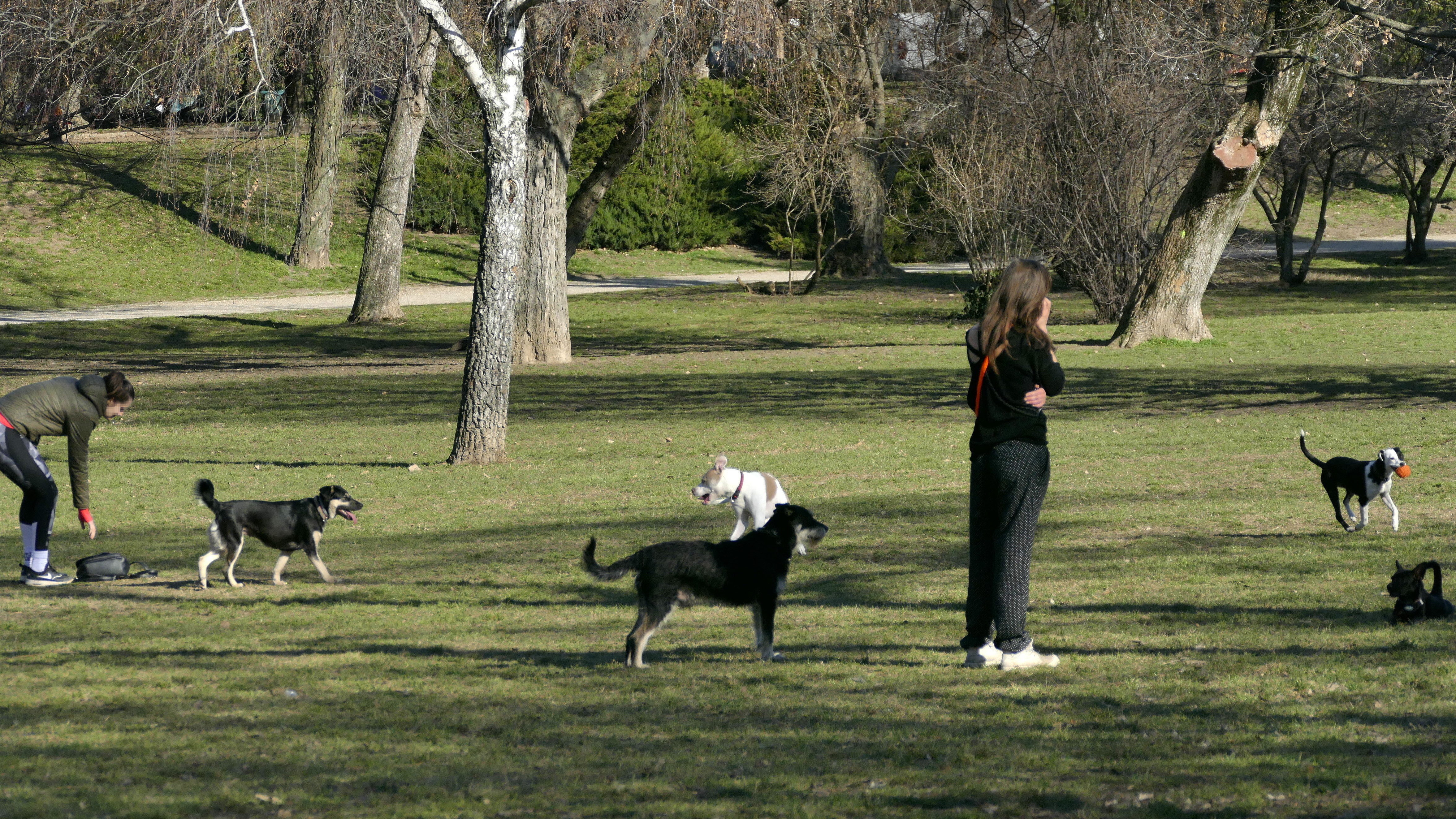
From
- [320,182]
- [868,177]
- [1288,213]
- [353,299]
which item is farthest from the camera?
[868,177]

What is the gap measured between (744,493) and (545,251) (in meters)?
14.9

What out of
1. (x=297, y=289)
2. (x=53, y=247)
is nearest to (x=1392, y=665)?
(x=297, y=289)

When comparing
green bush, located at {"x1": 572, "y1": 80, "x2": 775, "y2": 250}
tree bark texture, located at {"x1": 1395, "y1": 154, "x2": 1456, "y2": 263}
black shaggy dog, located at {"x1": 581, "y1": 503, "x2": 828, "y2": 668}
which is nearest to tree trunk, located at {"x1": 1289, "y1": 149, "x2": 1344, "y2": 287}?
tree bark texture, located at {"x1": 1395, "y1": 154, "x2": 1456, "y2": 263}

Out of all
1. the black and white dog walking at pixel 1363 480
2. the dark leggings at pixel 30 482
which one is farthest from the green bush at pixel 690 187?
the dark leggings at pixel 30 482

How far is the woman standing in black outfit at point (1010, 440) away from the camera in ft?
21.0

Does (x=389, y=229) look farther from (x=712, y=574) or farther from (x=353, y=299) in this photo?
(x=712, y=574)

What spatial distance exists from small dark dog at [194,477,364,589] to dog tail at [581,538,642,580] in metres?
2.84

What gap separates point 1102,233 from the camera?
95.5ft

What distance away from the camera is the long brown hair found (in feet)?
20.9

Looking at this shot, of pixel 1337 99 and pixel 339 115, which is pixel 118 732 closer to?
pixel 339 115

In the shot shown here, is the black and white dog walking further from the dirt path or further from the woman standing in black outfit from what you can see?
the dirt path

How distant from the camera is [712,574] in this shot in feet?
22.3

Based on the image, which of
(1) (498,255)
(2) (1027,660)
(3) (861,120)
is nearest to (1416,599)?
(2) (1027,660)

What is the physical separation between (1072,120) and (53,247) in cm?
2782
